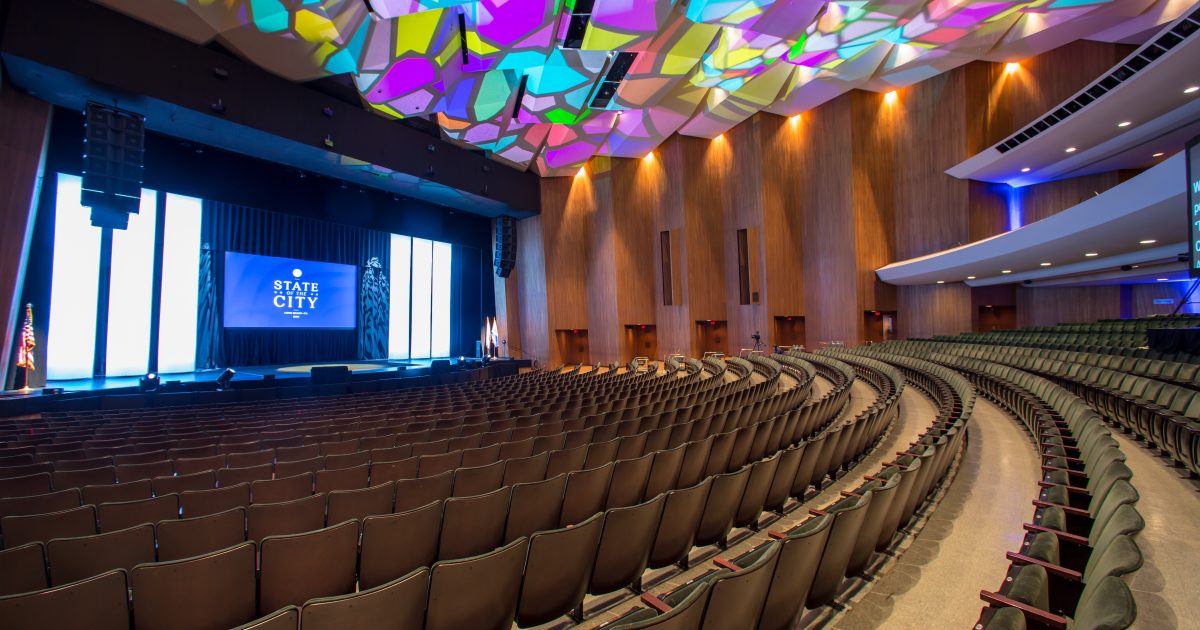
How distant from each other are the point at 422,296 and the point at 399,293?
88 centimetres

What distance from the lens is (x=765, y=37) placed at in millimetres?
12352

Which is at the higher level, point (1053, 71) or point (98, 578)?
point (1053, 71)

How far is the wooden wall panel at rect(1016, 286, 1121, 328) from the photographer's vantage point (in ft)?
48.9

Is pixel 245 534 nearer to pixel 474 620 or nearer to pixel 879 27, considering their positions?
pixel 474 620

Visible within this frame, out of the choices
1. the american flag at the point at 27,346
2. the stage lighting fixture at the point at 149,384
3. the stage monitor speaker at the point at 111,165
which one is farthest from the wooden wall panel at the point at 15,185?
the stage lighting fixture at the point at 149,384

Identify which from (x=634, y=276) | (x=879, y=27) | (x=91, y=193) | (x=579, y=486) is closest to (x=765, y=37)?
(x=879, y=27)

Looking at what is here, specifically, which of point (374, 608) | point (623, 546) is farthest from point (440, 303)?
point (374, 608)

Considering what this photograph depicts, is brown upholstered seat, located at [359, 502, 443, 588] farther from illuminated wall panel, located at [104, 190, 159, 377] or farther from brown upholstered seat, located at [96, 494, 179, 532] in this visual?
illuminated wall panel, located at [104, 190, 159, 377]

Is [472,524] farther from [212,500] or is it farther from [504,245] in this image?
[504,245]

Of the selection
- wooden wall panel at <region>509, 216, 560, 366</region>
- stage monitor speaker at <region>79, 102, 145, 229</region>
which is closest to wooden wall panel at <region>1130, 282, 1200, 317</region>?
wooden wall panel at <region>509, 216, 560, 366</region>

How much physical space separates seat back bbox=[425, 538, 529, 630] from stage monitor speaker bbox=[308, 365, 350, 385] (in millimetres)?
10680

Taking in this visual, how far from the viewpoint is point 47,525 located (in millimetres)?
2502

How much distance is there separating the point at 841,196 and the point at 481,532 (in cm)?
1725

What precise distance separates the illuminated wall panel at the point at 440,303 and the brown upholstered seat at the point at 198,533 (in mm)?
18140
